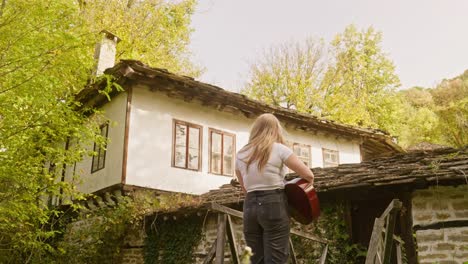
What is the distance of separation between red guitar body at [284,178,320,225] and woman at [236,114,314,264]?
0.19 ft

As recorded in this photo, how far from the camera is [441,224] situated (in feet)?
22.5

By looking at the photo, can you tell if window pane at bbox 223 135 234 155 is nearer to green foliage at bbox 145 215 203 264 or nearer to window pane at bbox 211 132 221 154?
window pane at bbox 211 132 221 154

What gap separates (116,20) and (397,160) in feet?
44.4

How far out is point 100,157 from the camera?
40.2ft

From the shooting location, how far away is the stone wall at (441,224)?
6.68 meters

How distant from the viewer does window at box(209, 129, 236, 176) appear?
41.5ft

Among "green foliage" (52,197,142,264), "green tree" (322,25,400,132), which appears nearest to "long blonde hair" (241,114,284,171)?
"green foliage" (52,197,142,264)

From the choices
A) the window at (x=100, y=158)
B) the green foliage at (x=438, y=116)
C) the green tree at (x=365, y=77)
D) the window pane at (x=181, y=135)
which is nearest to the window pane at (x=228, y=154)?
the window pane at (x=181, y=135)

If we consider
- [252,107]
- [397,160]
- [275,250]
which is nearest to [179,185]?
[252,107]

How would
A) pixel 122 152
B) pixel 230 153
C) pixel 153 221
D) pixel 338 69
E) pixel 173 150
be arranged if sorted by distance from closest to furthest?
1. pixel 153 221
2. pixel 122 152
3. pixel 173 150
4. pixel 230 153
5. pixel 338 69

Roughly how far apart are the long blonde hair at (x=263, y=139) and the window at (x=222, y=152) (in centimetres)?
904

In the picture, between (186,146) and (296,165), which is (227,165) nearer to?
(186,146)

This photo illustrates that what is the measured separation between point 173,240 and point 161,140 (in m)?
2.73

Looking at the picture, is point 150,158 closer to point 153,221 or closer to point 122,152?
point 122,152
